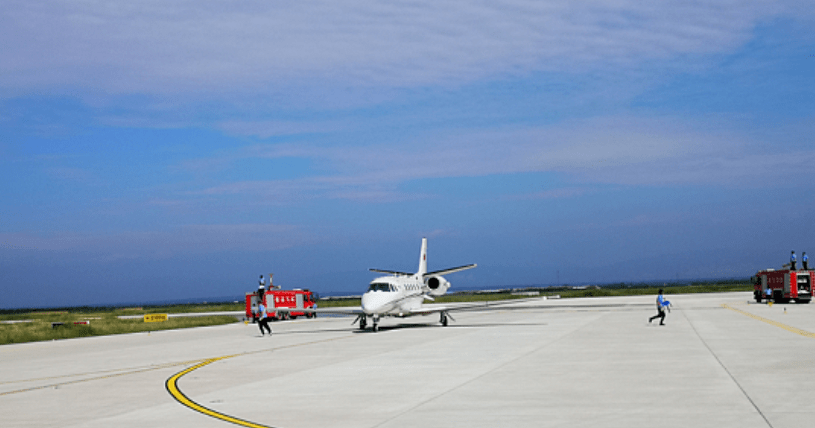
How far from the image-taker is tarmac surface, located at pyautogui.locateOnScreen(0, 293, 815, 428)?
12.5m

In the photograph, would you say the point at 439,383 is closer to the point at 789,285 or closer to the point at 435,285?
the point at 435,285

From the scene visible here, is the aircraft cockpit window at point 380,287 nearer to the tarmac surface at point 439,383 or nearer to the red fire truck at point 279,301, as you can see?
the tarmac surface at point 439,383

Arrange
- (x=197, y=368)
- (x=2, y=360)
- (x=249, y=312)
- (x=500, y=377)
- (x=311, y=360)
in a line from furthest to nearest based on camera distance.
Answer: (x=249, y=312), (x=2, y=360), (x=311, y=360), (x=197, y=368), (x=500, y=377)

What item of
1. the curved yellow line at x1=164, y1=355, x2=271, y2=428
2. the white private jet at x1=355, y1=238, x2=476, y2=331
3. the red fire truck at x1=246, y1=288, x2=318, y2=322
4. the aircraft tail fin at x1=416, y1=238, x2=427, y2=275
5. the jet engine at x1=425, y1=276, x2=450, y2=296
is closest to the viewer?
the curved yellow line at x1=164, y1=355, x2=271, y2=428

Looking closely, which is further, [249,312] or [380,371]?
[249,312]

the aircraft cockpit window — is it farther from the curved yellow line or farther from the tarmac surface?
the curved yellow line

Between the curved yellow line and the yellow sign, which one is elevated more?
the curved yellow line

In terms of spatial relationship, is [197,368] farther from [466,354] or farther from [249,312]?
[249,312]

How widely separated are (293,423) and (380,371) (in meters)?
7.36

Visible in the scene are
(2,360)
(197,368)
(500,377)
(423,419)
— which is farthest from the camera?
(2,360)

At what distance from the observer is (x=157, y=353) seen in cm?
2855

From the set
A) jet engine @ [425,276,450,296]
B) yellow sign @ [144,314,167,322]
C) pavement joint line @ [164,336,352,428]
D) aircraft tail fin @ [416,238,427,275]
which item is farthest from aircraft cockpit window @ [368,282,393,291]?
yellow sign @ [144,314,167,322]

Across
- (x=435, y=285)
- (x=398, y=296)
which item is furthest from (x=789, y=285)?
(x=398, y=296)

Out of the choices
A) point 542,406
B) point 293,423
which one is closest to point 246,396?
point 293,423
